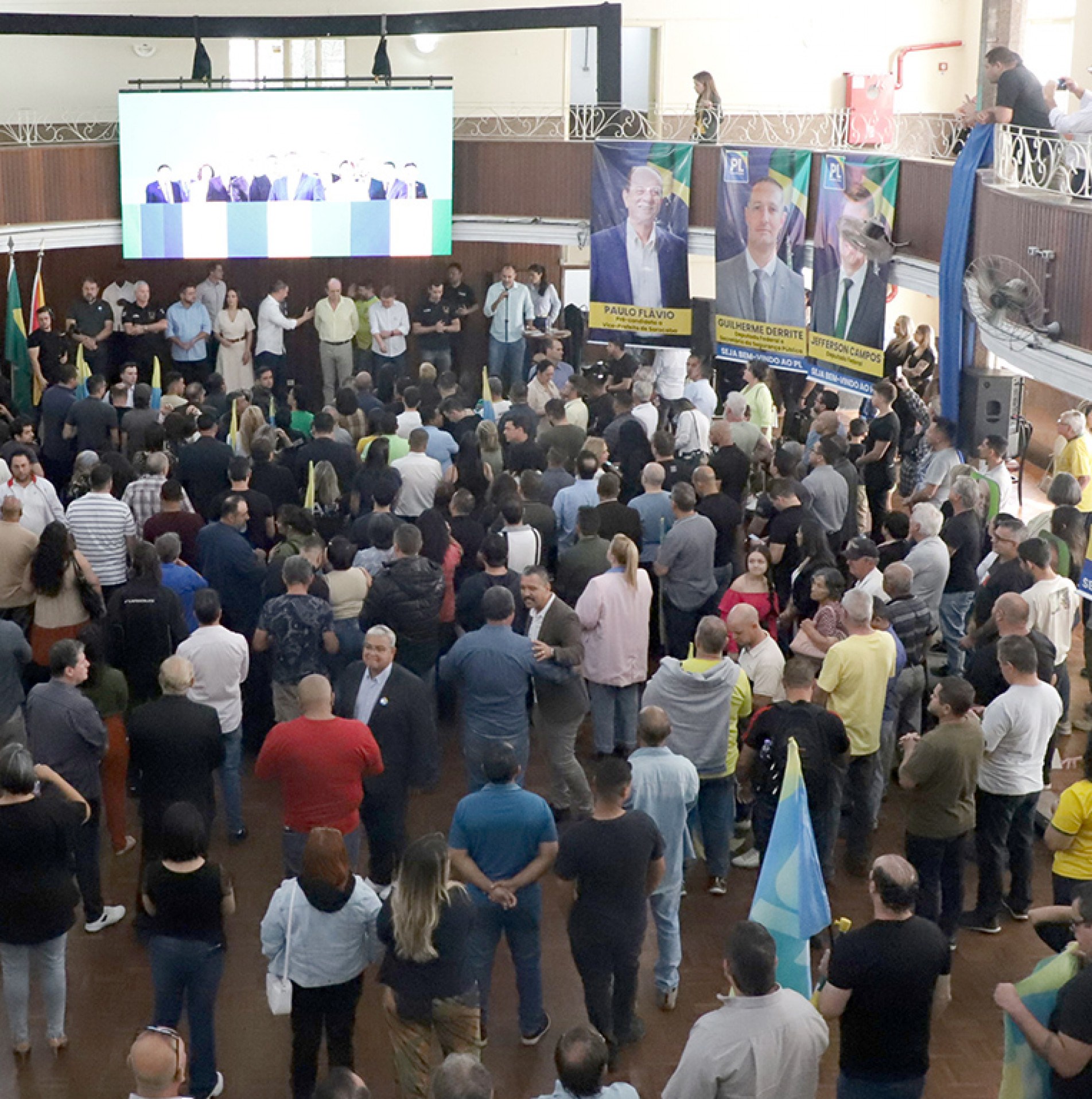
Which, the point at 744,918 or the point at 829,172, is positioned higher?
the point at 829,172

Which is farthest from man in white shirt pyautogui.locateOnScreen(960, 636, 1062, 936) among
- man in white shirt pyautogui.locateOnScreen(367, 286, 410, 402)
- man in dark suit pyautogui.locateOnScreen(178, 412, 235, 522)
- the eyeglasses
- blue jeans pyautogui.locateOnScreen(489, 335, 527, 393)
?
blue jeans pyautogui.locateOnScreen(489, 335, 527, 393)

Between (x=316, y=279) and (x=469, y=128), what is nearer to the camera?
(x=469, y=128)

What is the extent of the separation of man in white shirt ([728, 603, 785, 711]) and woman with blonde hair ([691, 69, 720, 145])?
8.97 metres

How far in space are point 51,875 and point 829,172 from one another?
32.1 feet

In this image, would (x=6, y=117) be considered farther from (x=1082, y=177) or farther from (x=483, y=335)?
(x=1082, y=177)

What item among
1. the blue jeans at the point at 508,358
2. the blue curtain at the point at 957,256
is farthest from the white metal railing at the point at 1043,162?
the blue jeans at the point at 508,358

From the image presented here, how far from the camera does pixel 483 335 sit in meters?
18.3

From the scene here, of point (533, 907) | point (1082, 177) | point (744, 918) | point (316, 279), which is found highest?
point (1082, 177)

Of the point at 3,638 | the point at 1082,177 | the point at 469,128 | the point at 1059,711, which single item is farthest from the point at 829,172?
the point at 3,638

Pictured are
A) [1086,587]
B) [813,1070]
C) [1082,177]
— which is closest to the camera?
[813,1070]

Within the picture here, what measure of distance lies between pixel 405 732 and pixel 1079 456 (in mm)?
5876

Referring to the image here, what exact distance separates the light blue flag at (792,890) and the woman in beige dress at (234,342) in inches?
462

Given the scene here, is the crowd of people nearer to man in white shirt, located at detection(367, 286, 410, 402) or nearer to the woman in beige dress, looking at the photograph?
the woman in beige dress

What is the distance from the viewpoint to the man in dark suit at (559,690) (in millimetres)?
7152
